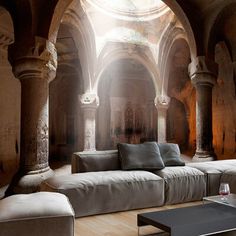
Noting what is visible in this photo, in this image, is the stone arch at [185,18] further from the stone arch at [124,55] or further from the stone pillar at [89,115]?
the stone pillar at [89,115]

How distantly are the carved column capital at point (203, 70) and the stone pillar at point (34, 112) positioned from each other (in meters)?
3.02

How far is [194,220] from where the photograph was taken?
7.10ft

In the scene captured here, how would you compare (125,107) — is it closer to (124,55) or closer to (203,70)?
(124,55)

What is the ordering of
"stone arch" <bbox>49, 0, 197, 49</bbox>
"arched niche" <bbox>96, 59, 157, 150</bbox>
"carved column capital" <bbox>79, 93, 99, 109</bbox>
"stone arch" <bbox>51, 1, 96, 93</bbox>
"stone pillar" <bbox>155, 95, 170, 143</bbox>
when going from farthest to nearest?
"arched niche" <bbox>96, 59, 157, 150</bbox>
"stone pillar" <bbox>155, 95, 170, 143</bbox>
"carved column capital" <bbox>79, 93, 99, 109</bbox>
"stone arch" <bbox>51, 1, 96, 93</bbox>
"stone arch" <bbox>49, 0, 197, 49</bbox>

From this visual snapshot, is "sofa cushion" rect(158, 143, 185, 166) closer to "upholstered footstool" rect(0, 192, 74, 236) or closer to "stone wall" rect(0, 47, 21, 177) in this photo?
"upholstered footstool" rect(0, 192, 74, 236)

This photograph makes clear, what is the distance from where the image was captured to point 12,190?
13.0ft

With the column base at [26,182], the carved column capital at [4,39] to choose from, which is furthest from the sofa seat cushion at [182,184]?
the carved column capital at [4,39]

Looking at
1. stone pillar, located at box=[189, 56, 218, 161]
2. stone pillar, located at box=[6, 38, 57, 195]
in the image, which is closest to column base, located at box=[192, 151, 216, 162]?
stone pillar, located at box=[189, 56, 218, 161]

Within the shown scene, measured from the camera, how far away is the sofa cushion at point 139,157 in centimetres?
375

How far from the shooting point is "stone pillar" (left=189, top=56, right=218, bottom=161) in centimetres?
569

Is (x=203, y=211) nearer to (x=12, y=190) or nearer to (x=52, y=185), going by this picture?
(x=52, y=185)

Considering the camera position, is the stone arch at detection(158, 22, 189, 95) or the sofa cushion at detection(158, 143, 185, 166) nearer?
the sofa cushion at detection(158, 143, 185, 166)

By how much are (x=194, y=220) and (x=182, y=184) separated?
1.51 metres

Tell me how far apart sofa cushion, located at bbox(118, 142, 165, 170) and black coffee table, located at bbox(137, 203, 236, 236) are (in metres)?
1.29
